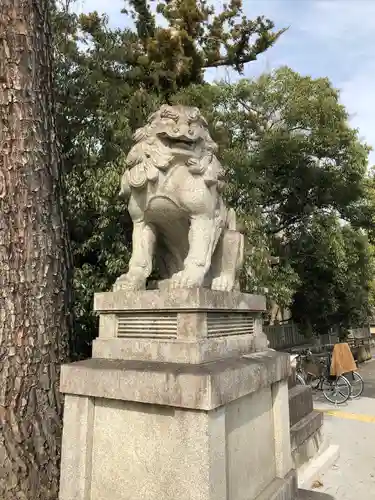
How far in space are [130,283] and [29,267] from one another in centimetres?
87

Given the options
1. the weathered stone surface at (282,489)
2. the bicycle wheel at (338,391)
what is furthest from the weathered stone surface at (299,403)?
the bicycle wheel at (338,391)

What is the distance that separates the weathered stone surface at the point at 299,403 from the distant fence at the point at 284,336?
7.05 metres

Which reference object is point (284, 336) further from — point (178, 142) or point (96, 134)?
point (178, 142)

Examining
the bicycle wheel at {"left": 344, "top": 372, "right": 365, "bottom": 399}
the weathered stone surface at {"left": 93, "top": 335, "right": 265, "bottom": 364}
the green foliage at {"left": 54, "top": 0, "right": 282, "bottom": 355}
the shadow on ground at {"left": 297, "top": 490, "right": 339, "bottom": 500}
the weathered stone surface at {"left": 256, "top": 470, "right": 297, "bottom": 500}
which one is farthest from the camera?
the bicycle wheel at {"left": 344, "top": 372, "right": 365, "bottom": 399}

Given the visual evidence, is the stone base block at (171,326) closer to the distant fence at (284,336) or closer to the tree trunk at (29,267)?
the tree trunk at (29,267)

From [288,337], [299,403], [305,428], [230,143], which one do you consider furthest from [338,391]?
[230,143]

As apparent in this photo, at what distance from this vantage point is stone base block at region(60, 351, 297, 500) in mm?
2398

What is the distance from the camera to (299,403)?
5262 millimetres

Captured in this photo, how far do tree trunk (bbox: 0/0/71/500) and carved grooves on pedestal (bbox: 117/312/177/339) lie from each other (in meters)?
0.76

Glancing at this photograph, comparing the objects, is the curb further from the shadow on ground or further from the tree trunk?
the tree trunk

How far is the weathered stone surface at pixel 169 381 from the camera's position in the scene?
7.82 feet

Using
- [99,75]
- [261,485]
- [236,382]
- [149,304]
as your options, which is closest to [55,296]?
[149,304]

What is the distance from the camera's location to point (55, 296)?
3.53 metres

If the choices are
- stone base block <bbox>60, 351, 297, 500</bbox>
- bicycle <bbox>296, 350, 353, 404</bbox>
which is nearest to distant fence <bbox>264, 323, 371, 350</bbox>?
A: bicycle <bbox>296, 350, 353, 404</bbox>
